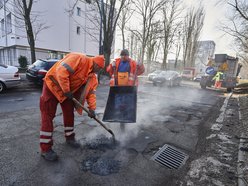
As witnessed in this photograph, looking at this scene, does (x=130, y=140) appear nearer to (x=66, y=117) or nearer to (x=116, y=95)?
(x=116, y=95)

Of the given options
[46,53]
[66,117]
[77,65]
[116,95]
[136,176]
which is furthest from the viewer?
[46,53]

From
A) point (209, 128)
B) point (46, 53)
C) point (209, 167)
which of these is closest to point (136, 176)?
point (209, 167)

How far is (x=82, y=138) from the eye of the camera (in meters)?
3.19

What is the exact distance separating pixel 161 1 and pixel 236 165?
66.5 ft

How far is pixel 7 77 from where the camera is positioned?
673cm

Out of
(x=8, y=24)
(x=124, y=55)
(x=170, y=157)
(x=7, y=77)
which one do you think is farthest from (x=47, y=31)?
(x=170, y=157)

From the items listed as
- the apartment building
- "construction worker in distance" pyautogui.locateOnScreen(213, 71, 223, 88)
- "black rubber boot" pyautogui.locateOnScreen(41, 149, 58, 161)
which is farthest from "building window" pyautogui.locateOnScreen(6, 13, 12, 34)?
"construction worker in distance" pyautogui.locateOnScreen(213, 71, 223, 88)

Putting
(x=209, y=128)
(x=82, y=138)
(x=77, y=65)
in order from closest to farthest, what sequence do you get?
1. (x=77, y=65)
2. (x=82, y=138)
3. (x=209, y=128)

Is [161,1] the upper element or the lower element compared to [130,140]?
upper

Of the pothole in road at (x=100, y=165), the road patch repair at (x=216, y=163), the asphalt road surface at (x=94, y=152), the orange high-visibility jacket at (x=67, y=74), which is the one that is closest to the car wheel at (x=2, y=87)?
the asphalt road surface at (x=94, y=152)

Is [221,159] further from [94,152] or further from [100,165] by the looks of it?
A: [94,152]

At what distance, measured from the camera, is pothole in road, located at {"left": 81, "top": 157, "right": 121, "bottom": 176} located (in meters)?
2.24

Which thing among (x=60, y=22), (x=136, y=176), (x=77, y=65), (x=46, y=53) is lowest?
(x=136, y=176)

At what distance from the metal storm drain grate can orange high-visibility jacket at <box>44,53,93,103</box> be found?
1.77m
